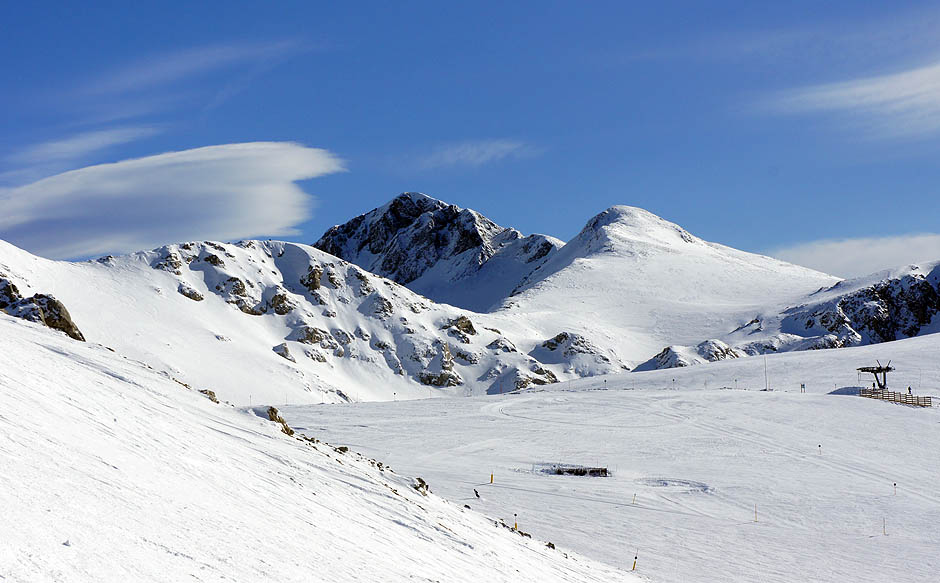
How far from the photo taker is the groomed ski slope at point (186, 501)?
8.62 m

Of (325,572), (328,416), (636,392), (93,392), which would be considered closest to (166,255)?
(328,416)

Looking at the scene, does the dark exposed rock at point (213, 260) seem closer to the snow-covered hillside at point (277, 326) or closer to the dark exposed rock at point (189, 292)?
the snow-covered hillside at point (277, 326)

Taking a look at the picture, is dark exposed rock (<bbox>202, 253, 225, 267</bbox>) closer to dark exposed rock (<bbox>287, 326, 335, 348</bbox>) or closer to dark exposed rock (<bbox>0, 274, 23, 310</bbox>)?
dark exposed rock (<bbox>287, 326, 335, 348</bbox>)

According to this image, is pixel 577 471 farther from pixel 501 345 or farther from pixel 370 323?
pixel 501 345

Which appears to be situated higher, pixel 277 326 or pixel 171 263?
pixel 171 263

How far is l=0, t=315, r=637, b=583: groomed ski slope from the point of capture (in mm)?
8617

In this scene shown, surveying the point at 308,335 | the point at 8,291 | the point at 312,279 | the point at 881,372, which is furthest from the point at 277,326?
the point at 881,372

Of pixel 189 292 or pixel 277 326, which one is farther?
pixel 277 326

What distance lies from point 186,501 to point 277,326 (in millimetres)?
95918

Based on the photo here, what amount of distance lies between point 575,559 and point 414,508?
17.0 feet

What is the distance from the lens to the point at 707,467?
3438 centimetres

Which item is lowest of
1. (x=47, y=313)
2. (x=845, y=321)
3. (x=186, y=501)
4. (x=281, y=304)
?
(x=186, y=501)

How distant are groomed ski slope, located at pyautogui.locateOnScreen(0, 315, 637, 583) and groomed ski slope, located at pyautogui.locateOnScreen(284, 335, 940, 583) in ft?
20.8

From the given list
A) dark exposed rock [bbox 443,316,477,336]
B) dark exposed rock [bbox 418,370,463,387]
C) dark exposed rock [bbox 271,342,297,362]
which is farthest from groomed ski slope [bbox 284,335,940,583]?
dark exposed rock [bbox 443,316,477,336]
